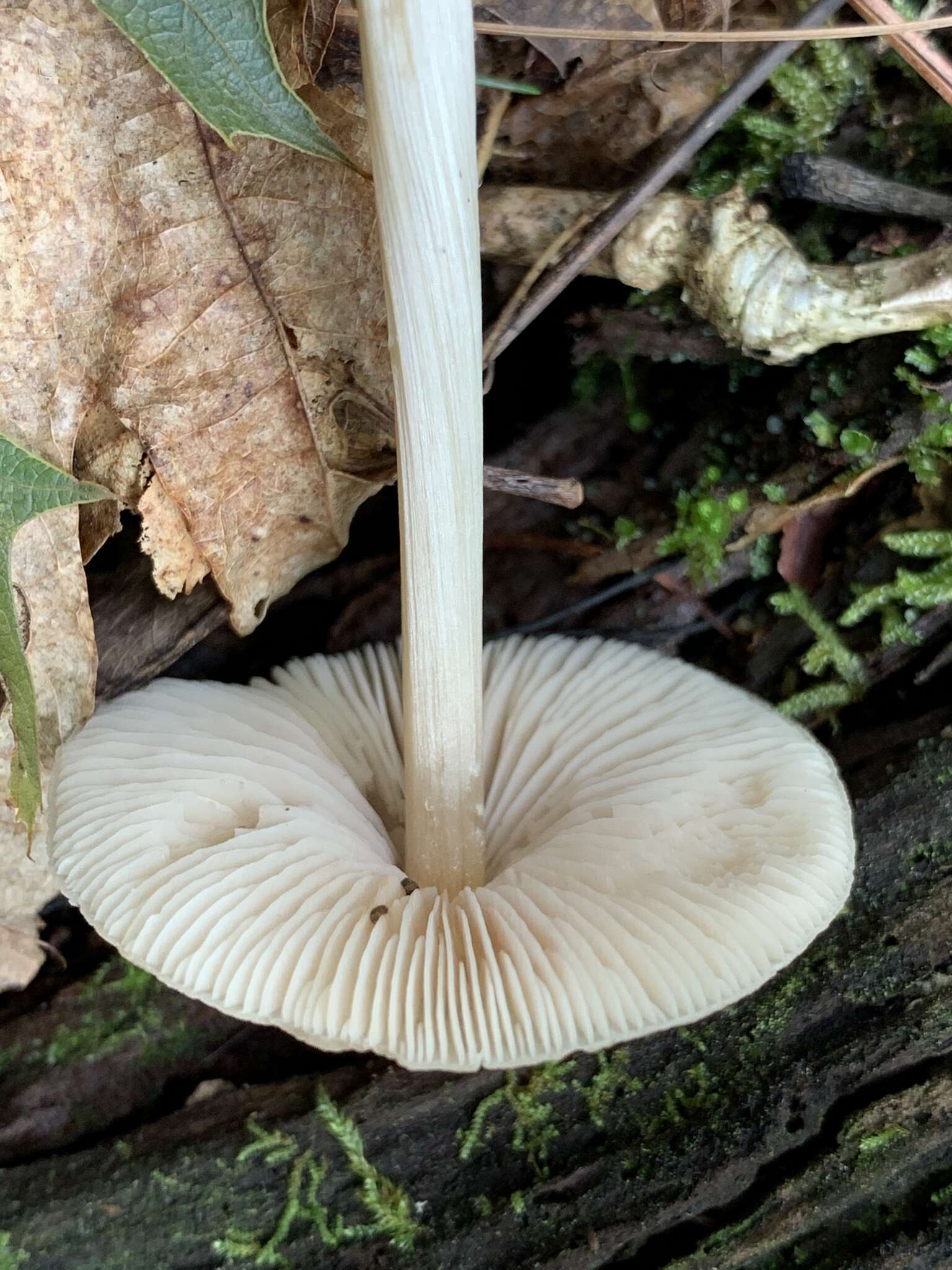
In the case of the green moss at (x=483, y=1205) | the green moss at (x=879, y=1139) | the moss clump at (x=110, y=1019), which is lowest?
the green moss at (x=483, y=1205)

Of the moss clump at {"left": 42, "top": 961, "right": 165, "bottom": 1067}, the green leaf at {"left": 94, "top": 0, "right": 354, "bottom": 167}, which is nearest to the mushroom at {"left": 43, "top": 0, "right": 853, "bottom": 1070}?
the green leaf at {"left": 94, "top": 0, "right": 354, "bottom": 167}

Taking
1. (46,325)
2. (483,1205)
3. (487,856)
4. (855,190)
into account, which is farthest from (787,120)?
(483,1205)

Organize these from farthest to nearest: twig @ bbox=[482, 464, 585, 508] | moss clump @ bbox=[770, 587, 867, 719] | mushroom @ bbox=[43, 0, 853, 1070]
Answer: moss clump @ bbox=[770, 587, 867, 719], twig @ bbox=[482, 464, 585, 508], mushroom @ bbox=[43, 0, 853, 1070]

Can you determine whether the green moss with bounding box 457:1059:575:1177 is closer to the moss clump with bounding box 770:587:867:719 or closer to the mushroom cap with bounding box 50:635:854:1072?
the mushroom cap with bounding box 50:635:854:1072

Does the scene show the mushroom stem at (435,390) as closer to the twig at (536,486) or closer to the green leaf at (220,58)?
the green leaf at (220,58)

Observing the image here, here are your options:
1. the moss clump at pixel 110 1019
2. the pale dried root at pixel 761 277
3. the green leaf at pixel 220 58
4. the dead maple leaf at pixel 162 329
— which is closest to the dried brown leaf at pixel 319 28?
the dead maple leaf at pixel 162 329

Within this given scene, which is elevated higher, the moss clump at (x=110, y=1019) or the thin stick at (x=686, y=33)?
the thin stick at (x=686, y=33)

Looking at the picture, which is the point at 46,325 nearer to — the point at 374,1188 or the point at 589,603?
the point at 589,603
